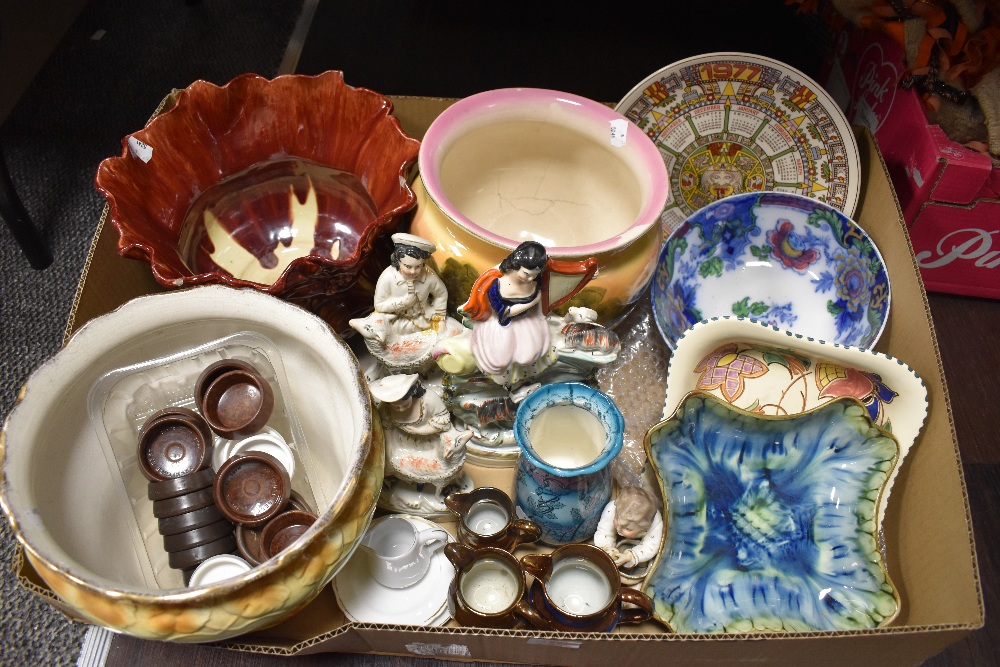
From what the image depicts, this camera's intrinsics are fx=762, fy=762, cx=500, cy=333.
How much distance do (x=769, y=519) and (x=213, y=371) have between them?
2.19 feet

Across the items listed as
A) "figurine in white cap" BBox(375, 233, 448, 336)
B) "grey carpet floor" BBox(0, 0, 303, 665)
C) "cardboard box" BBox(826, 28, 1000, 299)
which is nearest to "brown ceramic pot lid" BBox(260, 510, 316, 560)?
"figurine in white cap" BBox(375, 233, 448, 336)

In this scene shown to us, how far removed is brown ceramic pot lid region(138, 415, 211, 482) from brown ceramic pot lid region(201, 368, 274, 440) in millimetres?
24

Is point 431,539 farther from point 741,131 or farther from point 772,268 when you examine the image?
point 741,131

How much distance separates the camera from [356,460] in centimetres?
68

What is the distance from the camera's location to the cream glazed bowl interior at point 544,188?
2.82 feet

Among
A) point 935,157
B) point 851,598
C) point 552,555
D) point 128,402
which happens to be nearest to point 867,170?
point 935,157

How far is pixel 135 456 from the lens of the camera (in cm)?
85

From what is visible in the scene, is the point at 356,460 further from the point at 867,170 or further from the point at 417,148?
the point at 867,170

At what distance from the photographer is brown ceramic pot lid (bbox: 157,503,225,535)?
792 mm

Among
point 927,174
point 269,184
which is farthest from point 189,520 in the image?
point 927,174

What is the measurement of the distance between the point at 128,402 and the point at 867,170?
1.02 m

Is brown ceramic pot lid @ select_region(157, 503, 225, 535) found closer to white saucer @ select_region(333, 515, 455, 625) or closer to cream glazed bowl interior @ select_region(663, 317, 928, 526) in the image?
white saucer @ select_region(333, 515, 455, 625)

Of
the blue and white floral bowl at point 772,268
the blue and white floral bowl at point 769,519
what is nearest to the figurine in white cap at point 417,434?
the blue and white floral bowl at point 769,519

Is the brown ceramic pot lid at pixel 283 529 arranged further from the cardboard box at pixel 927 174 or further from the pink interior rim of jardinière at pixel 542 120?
the cardboard box at pixel 927 174
